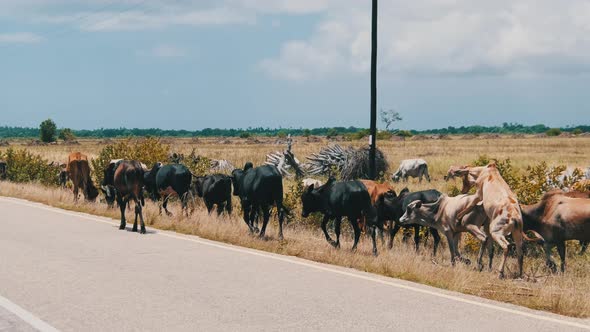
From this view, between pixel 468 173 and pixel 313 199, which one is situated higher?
pixel 468 173

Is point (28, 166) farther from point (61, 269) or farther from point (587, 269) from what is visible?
point (587, 269)

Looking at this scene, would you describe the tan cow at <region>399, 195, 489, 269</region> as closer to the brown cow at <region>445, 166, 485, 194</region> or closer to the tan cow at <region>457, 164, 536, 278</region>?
the tan cow at <region>457, 164, 536, 278</region>

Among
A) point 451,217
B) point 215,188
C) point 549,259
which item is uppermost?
point 451,217

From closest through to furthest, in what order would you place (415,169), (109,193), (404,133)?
(109,193)
(415,169)
(404,133)

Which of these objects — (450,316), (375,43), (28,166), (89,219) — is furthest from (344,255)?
(28,166)

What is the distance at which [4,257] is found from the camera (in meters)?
11.9

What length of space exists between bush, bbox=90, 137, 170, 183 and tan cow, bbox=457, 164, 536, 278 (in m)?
17.2

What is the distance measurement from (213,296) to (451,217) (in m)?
4.63

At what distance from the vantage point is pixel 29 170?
114 feet

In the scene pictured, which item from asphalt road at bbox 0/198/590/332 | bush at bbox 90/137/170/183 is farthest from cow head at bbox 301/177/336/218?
bush at bbox 90/137/170/183

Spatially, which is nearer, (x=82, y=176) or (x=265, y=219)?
(x=265, y=219)

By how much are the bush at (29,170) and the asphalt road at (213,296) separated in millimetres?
20863

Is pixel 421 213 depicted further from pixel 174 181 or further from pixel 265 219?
pixel 174 181

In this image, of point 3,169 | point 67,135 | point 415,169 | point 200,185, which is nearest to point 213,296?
point 200,185
